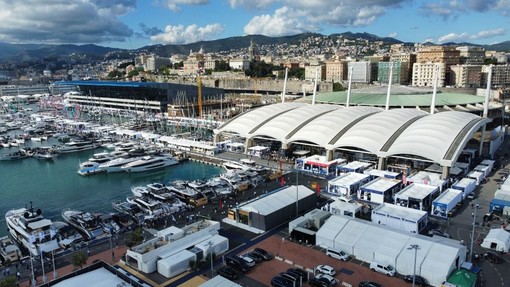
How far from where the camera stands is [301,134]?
102ft

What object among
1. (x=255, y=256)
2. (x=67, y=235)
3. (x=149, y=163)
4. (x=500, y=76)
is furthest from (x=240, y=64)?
(x=255, y=256)

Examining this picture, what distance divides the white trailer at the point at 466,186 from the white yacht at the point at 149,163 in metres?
22.4

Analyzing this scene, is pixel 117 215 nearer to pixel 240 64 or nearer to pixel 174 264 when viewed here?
pixel 174 264

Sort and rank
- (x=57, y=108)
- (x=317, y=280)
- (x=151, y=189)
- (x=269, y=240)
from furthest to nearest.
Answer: (x=57, y=108) < (x=151, y=189) < (x=269, y=240) < (x=317, y=280)

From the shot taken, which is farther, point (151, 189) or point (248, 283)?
point (151, 189)

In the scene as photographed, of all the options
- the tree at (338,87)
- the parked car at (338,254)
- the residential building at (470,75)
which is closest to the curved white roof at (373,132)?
the parked car at (338,254)

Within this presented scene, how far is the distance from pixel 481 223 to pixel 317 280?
10412mm

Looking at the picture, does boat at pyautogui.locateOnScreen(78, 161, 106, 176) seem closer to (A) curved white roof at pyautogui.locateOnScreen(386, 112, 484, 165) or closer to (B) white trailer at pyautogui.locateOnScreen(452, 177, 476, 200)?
(A) curved white roof at pyautogui.locateOnScreen(386, 112, 484, 165)

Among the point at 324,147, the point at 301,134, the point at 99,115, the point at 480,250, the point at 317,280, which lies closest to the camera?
the point at 317,280

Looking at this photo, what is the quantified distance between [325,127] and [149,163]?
1517 centimetres

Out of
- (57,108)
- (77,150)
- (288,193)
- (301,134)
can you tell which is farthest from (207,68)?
(288,193)

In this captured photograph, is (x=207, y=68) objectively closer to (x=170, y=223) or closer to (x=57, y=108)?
(x=57, y=108)

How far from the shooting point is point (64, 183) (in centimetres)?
3009

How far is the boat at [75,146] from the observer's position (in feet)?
132
